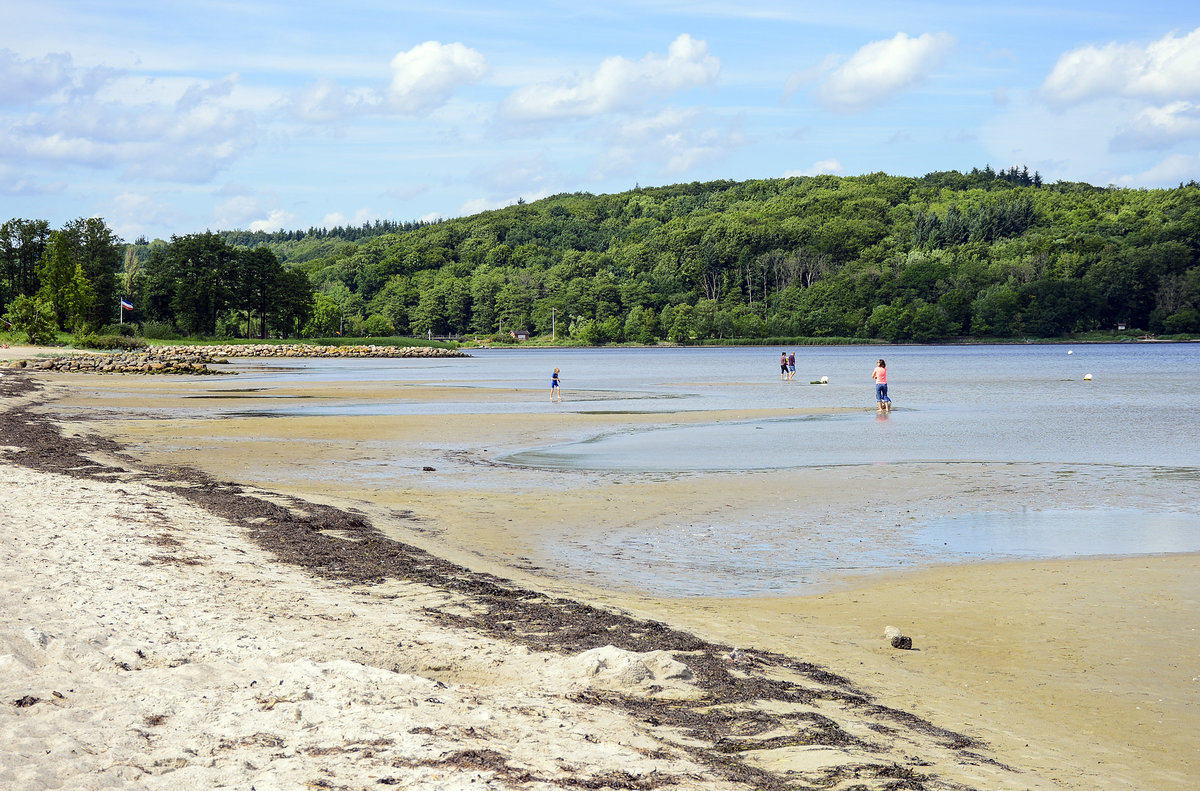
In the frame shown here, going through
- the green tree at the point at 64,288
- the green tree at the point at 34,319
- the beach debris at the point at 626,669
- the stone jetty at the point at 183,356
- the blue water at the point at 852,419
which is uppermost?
the green tree at the point at 64,288

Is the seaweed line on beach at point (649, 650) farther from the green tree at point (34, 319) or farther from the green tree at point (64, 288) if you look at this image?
the green tree at point (64, 288)

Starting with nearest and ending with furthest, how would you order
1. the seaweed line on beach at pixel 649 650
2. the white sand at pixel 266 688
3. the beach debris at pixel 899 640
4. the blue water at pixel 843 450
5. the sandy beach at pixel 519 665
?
the white sand at pixel 266 688
the sandy beach at pixel 519 665
the seaweed line on beach at pixel 649 650
the beach debris at pixel 899 640
the blue water at pixel 843 450

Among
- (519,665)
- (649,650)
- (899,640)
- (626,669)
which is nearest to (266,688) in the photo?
(519,665)

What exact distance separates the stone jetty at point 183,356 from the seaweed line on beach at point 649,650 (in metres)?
56.7

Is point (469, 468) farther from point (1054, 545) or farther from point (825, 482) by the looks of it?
point (1054, 545)

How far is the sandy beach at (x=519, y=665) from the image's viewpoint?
5.59 meters

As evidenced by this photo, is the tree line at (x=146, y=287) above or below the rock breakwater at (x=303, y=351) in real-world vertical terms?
above

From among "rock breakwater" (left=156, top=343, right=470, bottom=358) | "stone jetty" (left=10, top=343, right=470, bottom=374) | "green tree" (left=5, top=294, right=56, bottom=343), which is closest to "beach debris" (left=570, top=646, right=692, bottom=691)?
"stone jetty" (left=10, top=343, right=470, bottom=374)

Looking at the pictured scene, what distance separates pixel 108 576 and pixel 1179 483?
18153 millimetres

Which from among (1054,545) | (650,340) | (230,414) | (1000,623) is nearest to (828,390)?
(230,414)

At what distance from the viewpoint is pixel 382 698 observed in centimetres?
628

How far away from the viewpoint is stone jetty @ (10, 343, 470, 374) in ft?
213

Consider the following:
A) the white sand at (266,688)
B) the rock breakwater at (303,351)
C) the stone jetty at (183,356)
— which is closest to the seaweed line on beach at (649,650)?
the white sand at (266,688)

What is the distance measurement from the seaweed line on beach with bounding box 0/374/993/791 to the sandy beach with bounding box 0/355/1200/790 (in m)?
0.03
